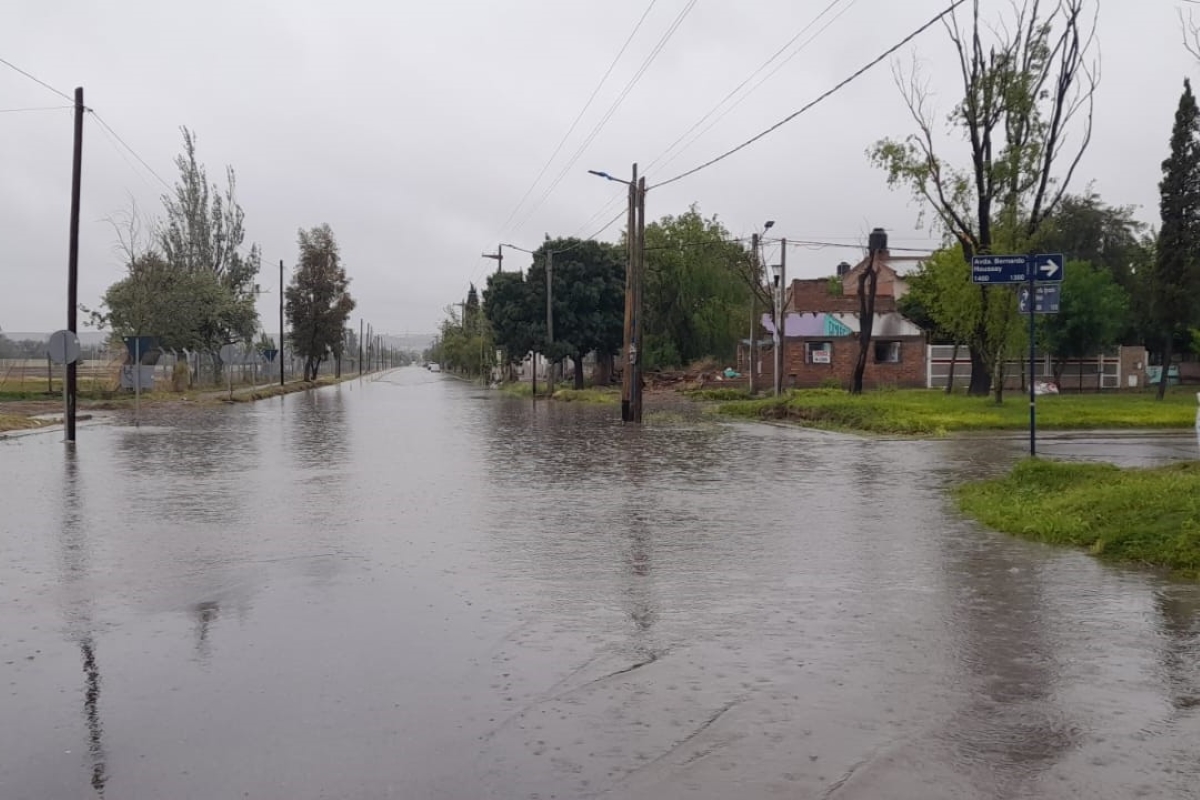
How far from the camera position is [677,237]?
67.0 meters

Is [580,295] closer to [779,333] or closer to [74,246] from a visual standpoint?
[779,333]

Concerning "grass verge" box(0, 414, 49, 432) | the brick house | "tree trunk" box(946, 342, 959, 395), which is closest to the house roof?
the brick house

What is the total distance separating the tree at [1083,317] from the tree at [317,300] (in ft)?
169

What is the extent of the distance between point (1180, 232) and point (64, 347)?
41281 millimetres

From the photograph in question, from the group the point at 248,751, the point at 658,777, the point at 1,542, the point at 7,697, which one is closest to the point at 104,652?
the point at 7,697

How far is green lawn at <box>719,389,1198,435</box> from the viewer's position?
26.4 metres

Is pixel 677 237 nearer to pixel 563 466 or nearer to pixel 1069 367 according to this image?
pixel 1069 367

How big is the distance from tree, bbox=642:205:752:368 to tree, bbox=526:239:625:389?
405 cm

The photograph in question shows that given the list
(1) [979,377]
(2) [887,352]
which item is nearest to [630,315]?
(1) [979,377]

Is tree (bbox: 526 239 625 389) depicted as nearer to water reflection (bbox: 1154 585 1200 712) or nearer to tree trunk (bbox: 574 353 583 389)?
tree trunk (bbox: 574 353 583 389)

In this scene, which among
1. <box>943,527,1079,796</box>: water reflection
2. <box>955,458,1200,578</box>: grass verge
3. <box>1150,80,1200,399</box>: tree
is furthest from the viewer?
<box>1150,80,1200,399</box>: tree

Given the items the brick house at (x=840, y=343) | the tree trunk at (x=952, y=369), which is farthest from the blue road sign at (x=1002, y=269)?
the brick house at (x=840, y=343)

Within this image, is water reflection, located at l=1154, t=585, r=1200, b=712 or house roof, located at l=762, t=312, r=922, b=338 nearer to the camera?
water reflection, located at l=1154, t=585, r=1200, b=712

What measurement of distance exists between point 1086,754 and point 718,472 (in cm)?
1241
